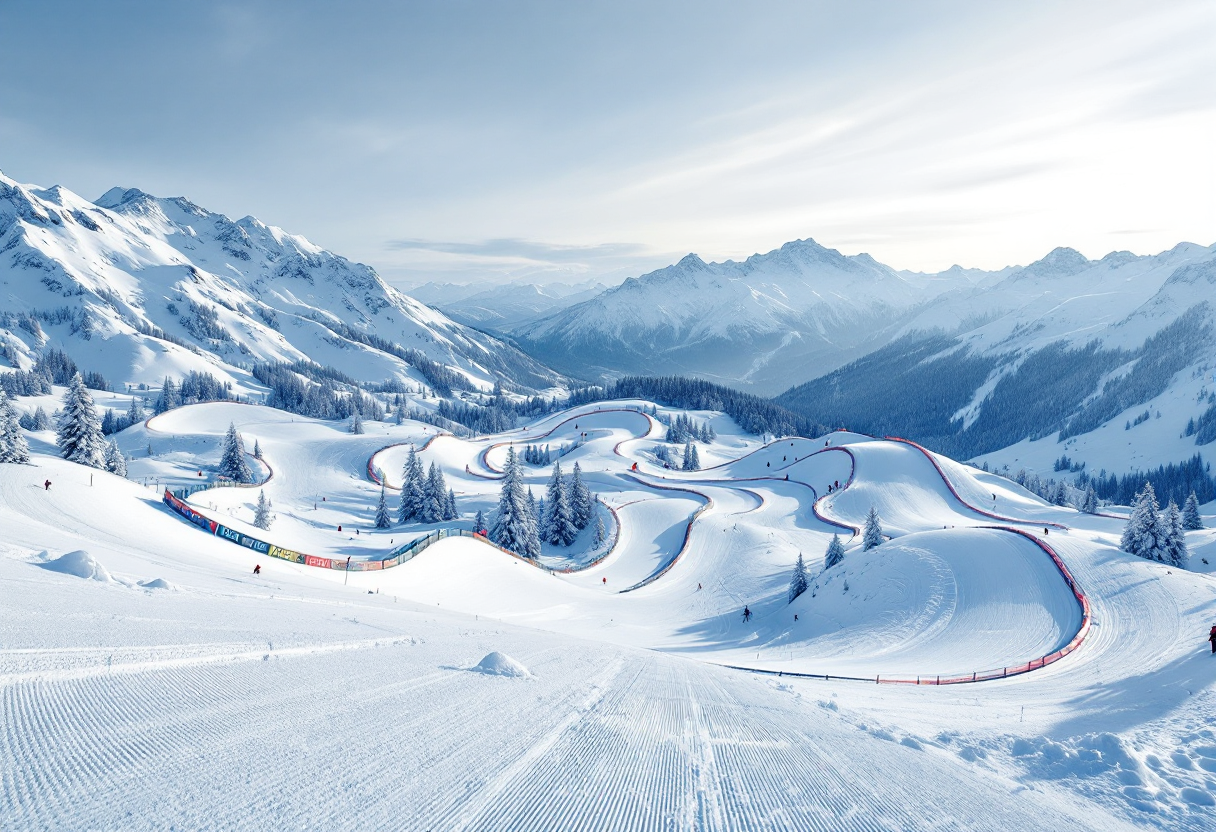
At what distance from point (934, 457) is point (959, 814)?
71444 mm

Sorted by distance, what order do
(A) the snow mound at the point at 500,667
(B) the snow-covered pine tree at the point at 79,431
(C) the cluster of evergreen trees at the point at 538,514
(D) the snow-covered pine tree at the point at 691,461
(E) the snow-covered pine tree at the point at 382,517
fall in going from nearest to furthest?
(A) the snow mound at the point at 500,667, (B) the snow-covered pine tree at the point at 79,431, (C) the cluster of evergreen trees at the point at 538,514, (E) the snow-covered pine tree at the point at 382,517, (D) the snow-covered pine tree at the point at 691,461

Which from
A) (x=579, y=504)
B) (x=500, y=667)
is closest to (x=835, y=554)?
(x=579, y=504)

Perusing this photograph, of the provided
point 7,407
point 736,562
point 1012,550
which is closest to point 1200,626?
point 1012,550

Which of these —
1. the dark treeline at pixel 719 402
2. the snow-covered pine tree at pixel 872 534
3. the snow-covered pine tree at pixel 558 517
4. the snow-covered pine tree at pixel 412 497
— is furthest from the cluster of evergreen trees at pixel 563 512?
the dark treeline at pixel 719 402

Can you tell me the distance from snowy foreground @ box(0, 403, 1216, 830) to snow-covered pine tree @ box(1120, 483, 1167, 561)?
10887 millimetres

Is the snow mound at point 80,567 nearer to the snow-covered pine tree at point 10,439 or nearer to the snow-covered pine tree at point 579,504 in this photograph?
the snow-covered pine tree at point 10,439

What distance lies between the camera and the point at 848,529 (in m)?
52.8

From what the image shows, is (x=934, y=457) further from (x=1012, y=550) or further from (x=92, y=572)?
(x=92, y=572)

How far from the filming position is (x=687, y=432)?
11750 cm

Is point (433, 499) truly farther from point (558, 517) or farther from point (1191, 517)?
point (1191, 517)

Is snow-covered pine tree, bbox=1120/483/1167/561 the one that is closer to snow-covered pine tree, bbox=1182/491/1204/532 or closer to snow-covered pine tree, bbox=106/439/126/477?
snow-covered pine tree, bbox=1182/491/1204/532

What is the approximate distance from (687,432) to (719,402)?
1564 inches

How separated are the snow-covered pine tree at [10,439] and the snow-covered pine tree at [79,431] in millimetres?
6187

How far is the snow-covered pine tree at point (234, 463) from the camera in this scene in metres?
63.2
